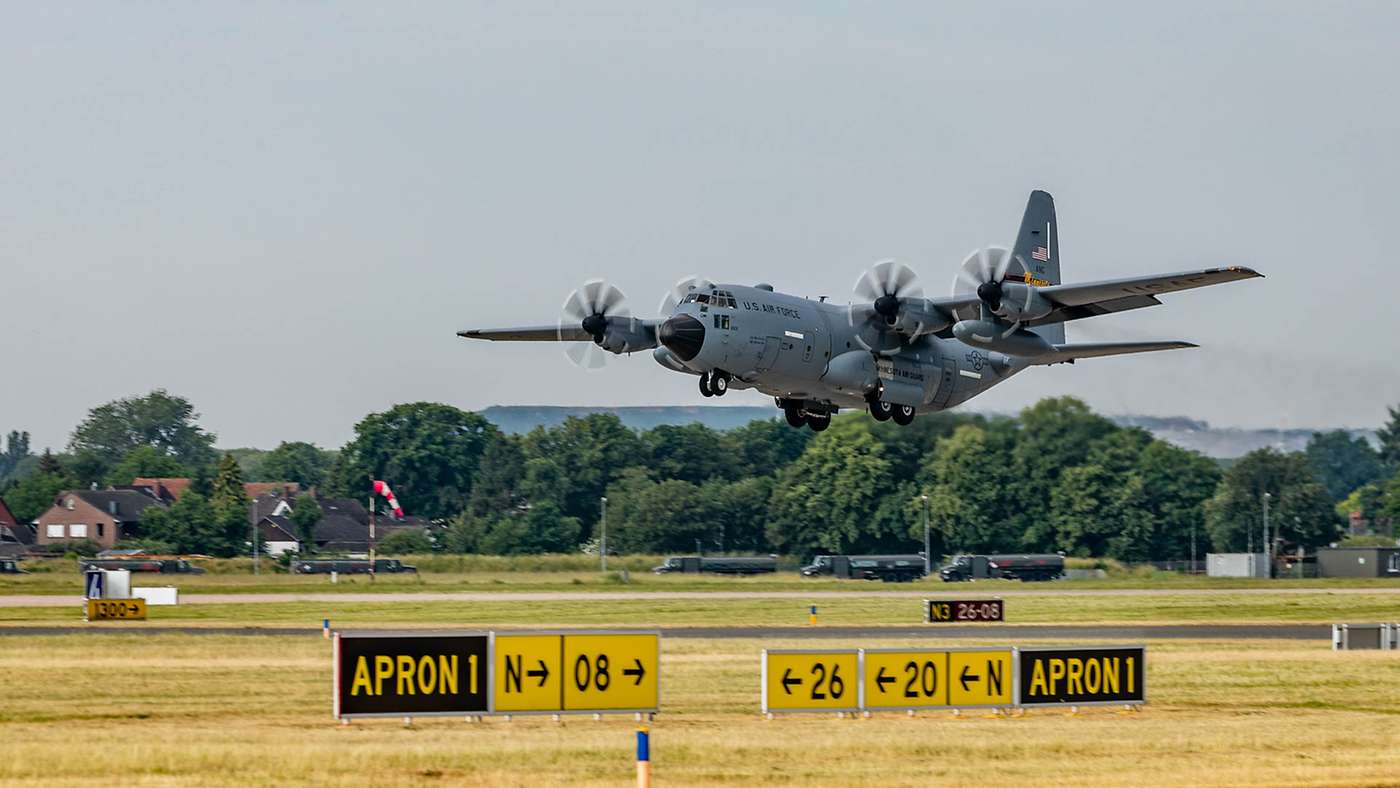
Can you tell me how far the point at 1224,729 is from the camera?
124ft

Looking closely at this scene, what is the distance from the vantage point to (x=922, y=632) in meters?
62.4

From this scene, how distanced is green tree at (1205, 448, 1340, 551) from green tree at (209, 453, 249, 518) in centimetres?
7209

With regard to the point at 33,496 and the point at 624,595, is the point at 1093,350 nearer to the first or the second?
the point at 624,595

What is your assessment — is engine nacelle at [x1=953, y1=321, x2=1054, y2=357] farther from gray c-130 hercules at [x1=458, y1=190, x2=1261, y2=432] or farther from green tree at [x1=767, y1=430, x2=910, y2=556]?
green tree at [x1=767, y1=430, x2=910, y2=556]

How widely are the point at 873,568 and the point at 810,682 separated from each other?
7667cm

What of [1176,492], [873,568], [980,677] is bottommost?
[873,568]

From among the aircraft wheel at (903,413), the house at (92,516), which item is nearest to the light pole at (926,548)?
the aircraft wheel at (903,413)

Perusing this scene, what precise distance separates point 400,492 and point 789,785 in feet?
468

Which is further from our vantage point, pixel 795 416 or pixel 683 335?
pixel 795 416

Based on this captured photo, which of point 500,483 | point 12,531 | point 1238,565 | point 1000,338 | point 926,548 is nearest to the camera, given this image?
point 1000,338

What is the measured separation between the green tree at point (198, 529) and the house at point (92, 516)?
13326mm

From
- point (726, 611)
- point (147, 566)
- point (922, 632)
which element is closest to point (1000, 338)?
point (922, 632)

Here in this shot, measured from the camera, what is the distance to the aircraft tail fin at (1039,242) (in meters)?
66.1

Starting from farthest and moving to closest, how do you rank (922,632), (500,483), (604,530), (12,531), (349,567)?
(500,483) < (12,531) < (604,530) < (349,567) < (922,632)
